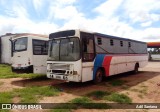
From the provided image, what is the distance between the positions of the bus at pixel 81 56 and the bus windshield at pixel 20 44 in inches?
88.5

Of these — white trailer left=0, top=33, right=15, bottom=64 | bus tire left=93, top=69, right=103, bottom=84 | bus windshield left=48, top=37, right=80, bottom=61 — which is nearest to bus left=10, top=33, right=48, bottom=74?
bus windshield left=48, top=37, right=80, bottom=61

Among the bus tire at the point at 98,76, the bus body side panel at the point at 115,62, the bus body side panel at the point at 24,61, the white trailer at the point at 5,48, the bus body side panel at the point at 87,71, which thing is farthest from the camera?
the white trailer at the point at 5,48

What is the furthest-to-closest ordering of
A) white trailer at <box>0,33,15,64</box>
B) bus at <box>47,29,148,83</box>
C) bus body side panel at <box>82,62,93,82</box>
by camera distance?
white trailer at <box>0,33,15,64</box> < bus body side panel at <box>82,62,93,82</box> < bus at <box>47,29,148,83</box>

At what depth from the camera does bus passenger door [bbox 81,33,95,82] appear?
11422 mm

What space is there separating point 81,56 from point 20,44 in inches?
205

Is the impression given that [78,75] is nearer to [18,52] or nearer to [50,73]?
[50,73]

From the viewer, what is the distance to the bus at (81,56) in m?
11.2

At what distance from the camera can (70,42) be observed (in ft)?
37.9

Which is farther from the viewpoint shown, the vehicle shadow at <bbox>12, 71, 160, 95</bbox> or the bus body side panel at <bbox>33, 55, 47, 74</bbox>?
the bus body side panel at <bbox>33, 55, 47, 74</bbox>

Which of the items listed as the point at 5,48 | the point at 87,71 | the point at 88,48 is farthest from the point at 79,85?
the point at 5,48

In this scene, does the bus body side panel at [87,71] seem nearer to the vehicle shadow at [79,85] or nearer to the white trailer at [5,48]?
the vehicle shadow at [79,85]

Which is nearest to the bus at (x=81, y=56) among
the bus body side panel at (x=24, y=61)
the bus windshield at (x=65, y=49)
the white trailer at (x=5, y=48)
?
the bus windshield at (x=65, y=49)

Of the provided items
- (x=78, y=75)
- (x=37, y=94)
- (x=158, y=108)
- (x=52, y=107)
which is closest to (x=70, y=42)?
(x=78, y=75)

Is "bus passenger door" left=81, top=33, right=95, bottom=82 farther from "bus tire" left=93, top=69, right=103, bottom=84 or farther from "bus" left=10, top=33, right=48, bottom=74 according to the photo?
"bus" left=10, top=33, right=48, bottom=74
